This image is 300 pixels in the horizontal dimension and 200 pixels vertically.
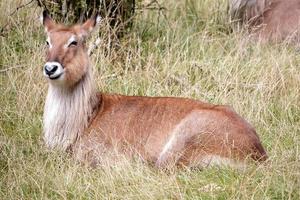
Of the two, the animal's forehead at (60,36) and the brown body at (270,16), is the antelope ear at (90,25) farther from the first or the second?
the brown body at (270,16)

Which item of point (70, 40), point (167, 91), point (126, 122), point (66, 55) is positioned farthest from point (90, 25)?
point (167, 91)

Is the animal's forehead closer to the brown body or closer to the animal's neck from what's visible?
the animal's neck

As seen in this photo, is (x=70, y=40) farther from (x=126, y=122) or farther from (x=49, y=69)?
(x=126, y=122)

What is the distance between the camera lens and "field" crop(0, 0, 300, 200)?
5.77 meters

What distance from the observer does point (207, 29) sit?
9500 mm

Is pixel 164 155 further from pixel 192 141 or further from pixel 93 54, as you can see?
pixel 93 54

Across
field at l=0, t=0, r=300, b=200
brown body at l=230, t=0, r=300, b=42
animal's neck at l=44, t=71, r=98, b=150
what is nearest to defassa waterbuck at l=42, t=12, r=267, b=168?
animal's neck at l=44, t=71, r=98, b=150

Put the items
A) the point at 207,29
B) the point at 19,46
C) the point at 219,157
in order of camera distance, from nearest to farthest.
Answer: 1. the point at 219,157
2. the point at 19,46
3. the point at 207,29

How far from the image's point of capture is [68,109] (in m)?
6.89

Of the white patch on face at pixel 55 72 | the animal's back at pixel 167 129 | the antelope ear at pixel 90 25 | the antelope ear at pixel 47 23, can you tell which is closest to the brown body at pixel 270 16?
the antelope ear at pixel 90 25

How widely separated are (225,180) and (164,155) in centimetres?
73

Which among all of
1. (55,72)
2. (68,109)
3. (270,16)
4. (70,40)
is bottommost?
(68,109)

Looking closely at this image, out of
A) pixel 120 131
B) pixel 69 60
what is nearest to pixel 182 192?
pixel 120 131

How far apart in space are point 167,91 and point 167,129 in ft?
4.57
